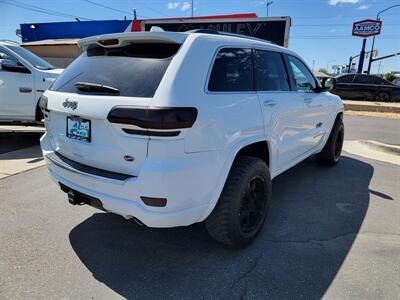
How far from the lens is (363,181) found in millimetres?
4762

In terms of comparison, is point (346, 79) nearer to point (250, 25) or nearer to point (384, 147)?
point (250, 25)

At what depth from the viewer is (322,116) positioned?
4.57m

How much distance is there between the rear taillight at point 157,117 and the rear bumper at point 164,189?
0.24 m

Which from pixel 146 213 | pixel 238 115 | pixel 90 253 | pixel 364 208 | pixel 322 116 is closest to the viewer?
pixel 146 213

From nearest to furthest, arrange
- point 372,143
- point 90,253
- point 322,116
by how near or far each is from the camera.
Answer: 1. point 90,253
2. point 322,116
3. point 372,143

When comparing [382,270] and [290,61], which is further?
[290,61]

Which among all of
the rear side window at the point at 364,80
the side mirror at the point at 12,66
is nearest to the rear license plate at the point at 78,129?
the side mirror at the point at 12,66

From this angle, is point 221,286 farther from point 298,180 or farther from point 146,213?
point 298,180

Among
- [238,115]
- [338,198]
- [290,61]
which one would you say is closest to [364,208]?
[338,198]

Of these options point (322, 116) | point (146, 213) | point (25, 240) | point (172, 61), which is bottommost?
point (25, 240)

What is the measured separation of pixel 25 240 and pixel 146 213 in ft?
5.12

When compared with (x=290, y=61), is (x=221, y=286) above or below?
below

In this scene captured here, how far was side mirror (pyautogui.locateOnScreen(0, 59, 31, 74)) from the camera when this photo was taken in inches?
237

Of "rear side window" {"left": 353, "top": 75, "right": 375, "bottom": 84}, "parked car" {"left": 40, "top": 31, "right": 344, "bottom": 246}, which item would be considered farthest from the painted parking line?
"rear side window" {"left": 353, "top": 75, "right": 375, "bottom": 84}
